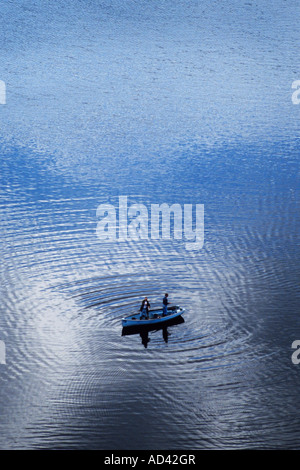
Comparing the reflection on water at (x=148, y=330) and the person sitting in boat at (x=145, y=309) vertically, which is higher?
the person sitting in boat at (x=145, y=309)

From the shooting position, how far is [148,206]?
4853cm

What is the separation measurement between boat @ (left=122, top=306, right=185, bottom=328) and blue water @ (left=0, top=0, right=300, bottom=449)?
1.88ft

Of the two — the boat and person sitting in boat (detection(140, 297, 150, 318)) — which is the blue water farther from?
person sitting in boat (detection(140, 297, 150, 318))

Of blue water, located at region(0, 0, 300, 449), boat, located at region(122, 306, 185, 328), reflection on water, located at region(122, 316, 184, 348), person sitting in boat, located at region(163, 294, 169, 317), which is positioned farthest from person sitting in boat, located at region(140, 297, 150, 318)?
blue water, located at region(0, 0, 300, 449)

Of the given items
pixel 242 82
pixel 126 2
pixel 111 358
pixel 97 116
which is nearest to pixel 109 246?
pixel 111 358

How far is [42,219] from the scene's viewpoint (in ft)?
155

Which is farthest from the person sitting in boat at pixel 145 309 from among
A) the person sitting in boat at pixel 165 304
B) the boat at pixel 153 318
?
the person sitting in boat at pixel 165 304

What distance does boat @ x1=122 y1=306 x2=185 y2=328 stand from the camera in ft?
111

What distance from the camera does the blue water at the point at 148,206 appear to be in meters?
28.5

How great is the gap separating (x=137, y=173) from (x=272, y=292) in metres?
19.9

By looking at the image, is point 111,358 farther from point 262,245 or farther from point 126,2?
point 126,2

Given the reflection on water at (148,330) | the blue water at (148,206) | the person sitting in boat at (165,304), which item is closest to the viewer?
the blue water at (148,206)

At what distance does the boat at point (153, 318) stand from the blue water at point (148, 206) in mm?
574

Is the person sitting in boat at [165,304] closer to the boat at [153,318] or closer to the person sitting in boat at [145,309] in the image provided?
the boat at [153,318]
